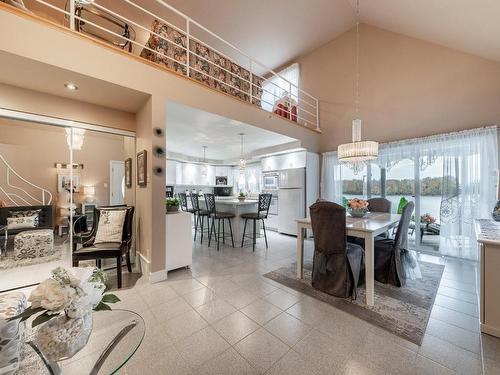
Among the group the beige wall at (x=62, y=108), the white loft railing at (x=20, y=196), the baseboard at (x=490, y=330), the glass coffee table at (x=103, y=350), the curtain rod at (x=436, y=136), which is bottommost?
the baseboard at (x=490, y=330)

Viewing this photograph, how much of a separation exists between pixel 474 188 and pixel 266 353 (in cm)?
404

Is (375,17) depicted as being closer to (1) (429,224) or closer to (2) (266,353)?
(1) (429,224)

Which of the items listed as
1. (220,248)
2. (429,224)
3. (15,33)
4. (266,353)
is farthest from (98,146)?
(429,224)

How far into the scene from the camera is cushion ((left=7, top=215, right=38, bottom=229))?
2.83 metres

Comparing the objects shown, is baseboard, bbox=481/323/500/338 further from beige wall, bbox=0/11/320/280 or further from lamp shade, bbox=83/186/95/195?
lamp shade, bbox=83/186/95/195

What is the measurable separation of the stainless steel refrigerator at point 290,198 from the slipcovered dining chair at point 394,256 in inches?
95.4

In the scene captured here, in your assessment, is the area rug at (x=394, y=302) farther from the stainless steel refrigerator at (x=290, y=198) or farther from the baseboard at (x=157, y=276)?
the stainless steel refrigerator at (x=290, y=198)

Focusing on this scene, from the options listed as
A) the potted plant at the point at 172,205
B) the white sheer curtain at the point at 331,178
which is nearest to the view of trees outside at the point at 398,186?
the white sheer curtain at the point at 331,178

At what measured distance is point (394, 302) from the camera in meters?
2.14

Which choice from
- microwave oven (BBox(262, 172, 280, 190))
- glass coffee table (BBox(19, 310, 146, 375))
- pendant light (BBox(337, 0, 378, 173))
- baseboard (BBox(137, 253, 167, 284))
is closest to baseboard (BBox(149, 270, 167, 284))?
baseboard (BBox(137, 253, 167, 284))

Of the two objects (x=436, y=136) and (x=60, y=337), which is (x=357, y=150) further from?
(x=60, y=337)

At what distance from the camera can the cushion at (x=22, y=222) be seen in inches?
111

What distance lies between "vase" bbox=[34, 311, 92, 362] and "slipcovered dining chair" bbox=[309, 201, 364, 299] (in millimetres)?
2053

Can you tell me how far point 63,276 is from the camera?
2.64 ft
